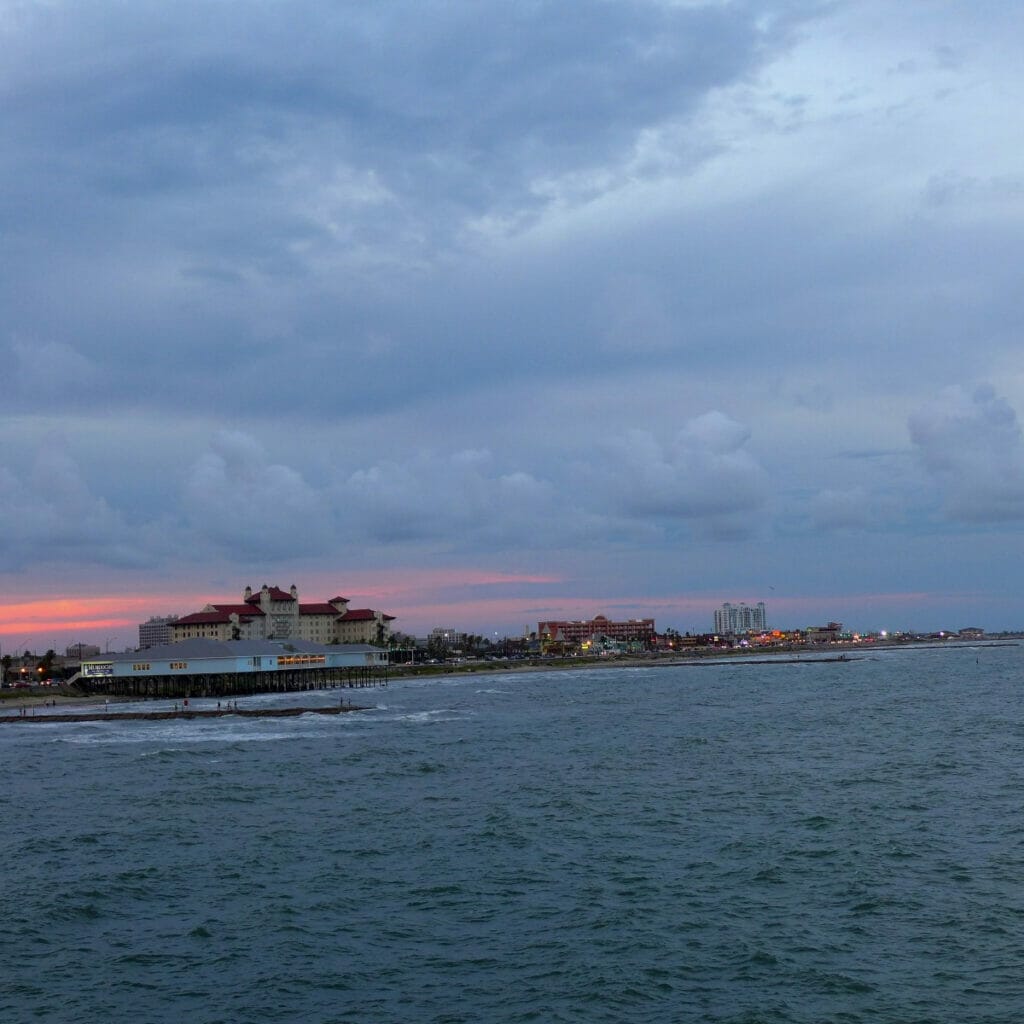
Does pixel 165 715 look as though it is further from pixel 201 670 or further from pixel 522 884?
pixel 522 884

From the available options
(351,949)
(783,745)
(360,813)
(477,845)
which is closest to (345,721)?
(783,745)

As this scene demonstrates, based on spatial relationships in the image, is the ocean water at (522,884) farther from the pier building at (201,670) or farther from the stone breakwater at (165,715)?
the pier building at (201,670)

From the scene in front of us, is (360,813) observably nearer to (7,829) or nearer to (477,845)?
(477,845)

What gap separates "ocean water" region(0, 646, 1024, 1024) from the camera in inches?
882

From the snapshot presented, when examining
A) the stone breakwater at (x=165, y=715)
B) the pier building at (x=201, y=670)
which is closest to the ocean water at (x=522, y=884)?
the stone breakwater at (x=165, y=715)

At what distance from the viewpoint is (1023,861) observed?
1254 inches

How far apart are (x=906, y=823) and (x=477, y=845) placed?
51.8 ft

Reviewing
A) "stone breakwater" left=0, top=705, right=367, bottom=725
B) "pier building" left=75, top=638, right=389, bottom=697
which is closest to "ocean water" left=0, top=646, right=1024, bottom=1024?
"stone breakwater" left=0, top=705, right=367, bottom=725

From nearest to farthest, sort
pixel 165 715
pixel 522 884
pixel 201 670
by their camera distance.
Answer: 1. pixel 522 884
2. pixel 165 715
3. pixel 201 670

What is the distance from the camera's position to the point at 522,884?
102ft

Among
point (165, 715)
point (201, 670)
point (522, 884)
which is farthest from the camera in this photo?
point (201, 670)

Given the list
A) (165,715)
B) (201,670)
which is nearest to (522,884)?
(165,715)

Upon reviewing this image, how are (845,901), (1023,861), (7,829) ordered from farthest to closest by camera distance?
(7,829)
(1023,861)
(845,901)

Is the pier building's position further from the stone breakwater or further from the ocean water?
the ocean water
